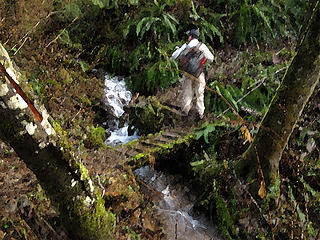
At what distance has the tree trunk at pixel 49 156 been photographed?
7.07ft

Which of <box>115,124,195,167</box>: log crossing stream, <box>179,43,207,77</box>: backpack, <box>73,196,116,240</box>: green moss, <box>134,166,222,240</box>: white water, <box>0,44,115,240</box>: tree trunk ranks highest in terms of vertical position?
<box>0,44,115,240</box>: tree trunk

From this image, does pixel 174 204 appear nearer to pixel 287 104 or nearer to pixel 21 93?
pixel 287 104

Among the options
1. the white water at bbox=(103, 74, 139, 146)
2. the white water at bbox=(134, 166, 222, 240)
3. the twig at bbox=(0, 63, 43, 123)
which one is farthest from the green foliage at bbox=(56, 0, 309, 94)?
the twig at bbox=(0, 63, 43, 123)

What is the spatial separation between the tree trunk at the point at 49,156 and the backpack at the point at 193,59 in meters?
3.70

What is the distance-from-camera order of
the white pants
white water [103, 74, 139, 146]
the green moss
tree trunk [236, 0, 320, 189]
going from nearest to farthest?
the green moss → tree trunk [236, 0, 320, 189] → the white pants → white water [103, 74, 139, 146]

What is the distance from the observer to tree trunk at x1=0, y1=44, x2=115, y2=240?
7.07 ft

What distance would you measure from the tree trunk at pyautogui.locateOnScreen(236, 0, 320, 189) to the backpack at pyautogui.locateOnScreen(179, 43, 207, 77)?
211cm

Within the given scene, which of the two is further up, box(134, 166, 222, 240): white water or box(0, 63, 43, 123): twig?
box(0, 63, 43, 123): twig

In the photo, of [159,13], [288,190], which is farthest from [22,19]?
[288,190]

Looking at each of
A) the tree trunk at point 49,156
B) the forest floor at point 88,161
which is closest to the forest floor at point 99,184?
the forest floor at point 88,161

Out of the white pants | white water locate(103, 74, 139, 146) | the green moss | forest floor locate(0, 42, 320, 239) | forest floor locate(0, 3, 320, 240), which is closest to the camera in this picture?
the green moss

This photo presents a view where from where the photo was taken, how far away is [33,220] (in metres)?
3.99

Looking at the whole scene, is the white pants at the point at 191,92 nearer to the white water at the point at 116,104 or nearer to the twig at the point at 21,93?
the white water at the point at 116,104

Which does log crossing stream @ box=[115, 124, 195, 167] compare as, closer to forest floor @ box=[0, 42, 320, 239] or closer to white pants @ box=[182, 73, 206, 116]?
forest floor @ box=[0, 42, 320, 239]
